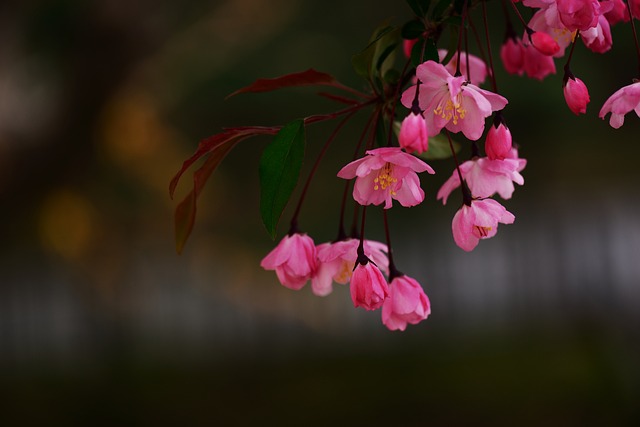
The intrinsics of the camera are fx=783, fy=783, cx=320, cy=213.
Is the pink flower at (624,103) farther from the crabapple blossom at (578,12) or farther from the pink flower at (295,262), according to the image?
the pink flower at (295,262)

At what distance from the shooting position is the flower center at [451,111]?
1.44 feet

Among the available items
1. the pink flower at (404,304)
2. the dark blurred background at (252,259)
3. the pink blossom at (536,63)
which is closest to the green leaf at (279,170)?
the pink flower at (404,304)

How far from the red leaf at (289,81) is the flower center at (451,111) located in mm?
93

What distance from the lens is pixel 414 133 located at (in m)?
0.41

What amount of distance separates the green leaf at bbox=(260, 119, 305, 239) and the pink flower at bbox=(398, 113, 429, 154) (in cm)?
7

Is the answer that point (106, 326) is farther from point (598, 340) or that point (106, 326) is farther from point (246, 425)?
point (598, 340)

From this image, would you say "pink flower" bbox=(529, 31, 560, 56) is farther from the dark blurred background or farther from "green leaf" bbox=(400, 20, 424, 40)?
the dark blurred background

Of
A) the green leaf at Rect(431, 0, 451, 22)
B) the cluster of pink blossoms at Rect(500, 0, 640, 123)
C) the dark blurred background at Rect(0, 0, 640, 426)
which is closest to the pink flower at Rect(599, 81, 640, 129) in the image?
→ the cluster of pink blossoms at Rect(500, 0, 640, 123)

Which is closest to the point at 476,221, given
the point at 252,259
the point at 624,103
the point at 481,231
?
the point at 481,231

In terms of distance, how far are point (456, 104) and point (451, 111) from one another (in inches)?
0.9

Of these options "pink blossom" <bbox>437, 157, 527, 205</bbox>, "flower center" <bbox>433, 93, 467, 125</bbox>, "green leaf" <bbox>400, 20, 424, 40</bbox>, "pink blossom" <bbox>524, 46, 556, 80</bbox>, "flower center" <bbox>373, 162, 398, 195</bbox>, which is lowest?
"flower center" <bbox>373, 162, 398, 195</bbox>

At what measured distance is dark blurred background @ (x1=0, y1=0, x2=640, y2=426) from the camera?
9.80 feet

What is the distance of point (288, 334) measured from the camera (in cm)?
417

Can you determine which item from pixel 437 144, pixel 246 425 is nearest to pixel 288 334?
pixel 246 425
